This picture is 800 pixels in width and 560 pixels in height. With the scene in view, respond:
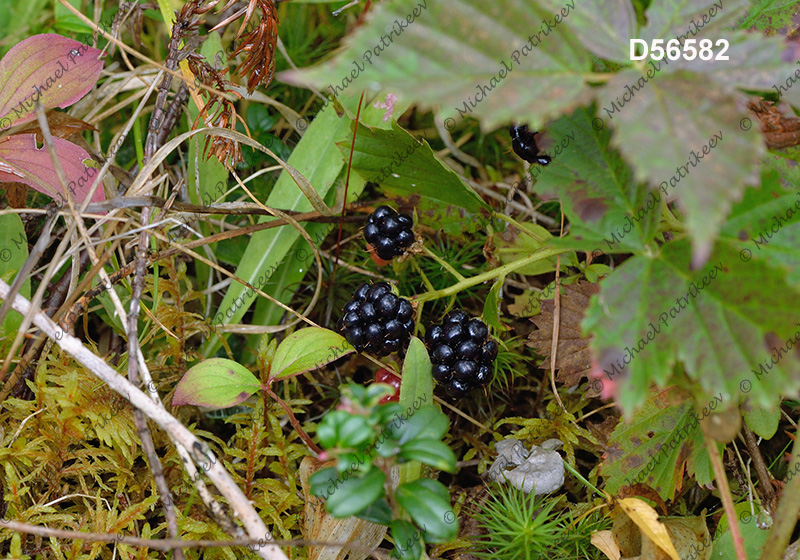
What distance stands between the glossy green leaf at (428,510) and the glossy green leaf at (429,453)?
8 centimetres

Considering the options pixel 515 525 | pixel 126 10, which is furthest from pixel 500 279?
pixel 126 10

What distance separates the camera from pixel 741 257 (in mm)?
1130

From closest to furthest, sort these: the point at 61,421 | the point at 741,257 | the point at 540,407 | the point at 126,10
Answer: the point at 741,257 < the point at 61,421 < the point at 540,407 < the point at 126,10

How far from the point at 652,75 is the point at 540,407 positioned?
1.10 meters

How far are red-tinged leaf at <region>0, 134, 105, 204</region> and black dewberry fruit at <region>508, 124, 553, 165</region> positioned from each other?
3.79 ft

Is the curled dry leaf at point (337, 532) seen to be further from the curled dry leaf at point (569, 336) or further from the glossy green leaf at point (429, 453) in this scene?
the curled dry leaf at point (569, 336)

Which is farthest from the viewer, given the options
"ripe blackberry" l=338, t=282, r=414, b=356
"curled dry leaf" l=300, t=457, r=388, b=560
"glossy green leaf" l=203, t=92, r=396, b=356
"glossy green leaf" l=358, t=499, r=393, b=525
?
"glossy green leaf" l=203, t=92, r=396, b=356

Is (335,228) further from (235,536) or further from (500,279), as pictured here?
(235,536)

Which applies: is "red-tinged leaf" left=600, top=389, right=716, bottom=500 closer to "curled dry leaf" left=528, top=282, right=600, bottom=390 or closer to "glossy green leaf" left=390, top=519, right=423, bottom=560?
"curled dry leaf" left=528, top=282, right=600, bottom=390

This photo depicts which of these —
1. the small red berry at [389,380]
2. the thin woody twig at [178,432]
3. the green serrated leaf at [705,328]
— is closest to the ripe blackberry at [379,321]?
the small red berry at [389,380]

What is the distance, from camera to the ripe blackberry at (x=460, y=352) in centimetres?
158

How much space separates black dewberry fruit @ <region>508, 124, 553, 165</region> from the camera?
1.65 metres

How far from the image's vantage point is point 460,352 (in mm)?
1582

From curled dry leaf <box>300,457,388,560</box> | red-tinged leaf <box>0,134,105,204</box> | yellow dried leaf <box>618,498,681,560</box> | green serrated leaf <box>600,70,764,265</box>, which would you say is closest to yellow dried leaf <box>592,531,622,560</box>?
yellow dried leaf <box>618,498,681,560</box>
